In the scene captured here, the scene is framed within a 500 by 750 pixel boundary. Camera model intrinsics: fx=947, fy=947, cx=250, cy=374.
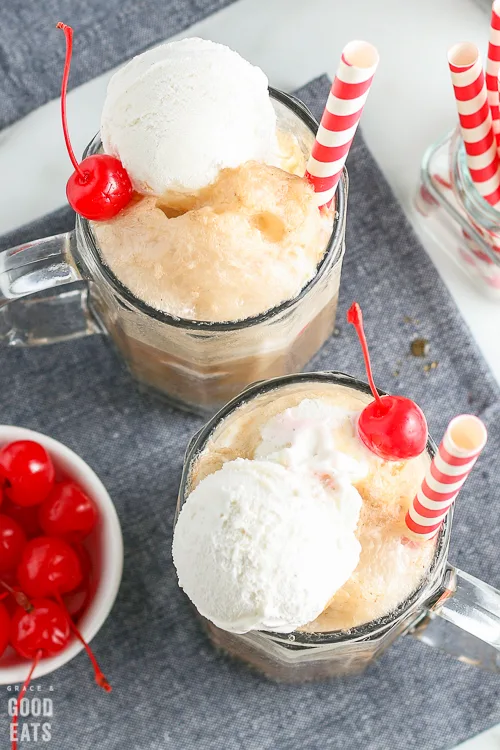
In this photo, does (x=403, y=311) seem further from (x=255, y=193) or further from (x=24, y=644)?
(x=24, y=644)

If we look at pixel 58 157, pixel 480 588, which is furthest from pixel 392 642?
pixel 58 157

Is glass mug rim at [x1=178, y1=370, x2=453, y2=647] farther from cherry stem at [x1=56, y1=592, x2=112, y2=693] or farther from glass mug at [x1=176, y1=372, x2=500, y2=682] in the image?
cherry stem at [x1=56, y1=592, x2=112, y2=693]

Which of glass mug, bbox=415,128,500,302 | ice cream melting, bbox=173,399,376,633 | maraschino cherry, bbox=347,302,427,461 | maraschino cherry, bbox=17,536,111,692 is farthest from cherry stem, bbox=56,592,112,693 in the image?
glass mug, bbox=415,128,500,302

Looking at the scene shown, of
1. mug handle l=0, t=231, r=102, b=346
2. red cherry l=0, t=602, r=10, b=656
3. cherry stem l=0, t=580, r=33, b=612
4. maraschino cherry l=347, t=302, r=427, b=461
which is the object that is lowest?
red cherry l=0, t=602, r=10, b=656

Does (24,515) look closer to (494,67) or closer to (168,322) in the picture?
(168,322)

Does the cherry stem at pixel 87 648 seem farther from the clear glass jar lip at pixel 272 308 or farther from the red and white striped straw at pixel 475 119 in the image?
the red and white striped straw at pixel 475 119

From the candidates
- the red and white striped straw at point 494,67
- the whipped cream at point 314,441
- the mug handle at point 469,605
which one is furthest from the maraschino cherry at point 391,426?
the red and white striped straw at point 494,67

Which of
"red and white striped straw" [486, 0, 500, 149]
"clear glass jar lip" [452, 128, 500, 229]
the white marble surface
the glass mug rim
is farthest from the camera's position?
the white marble surface
